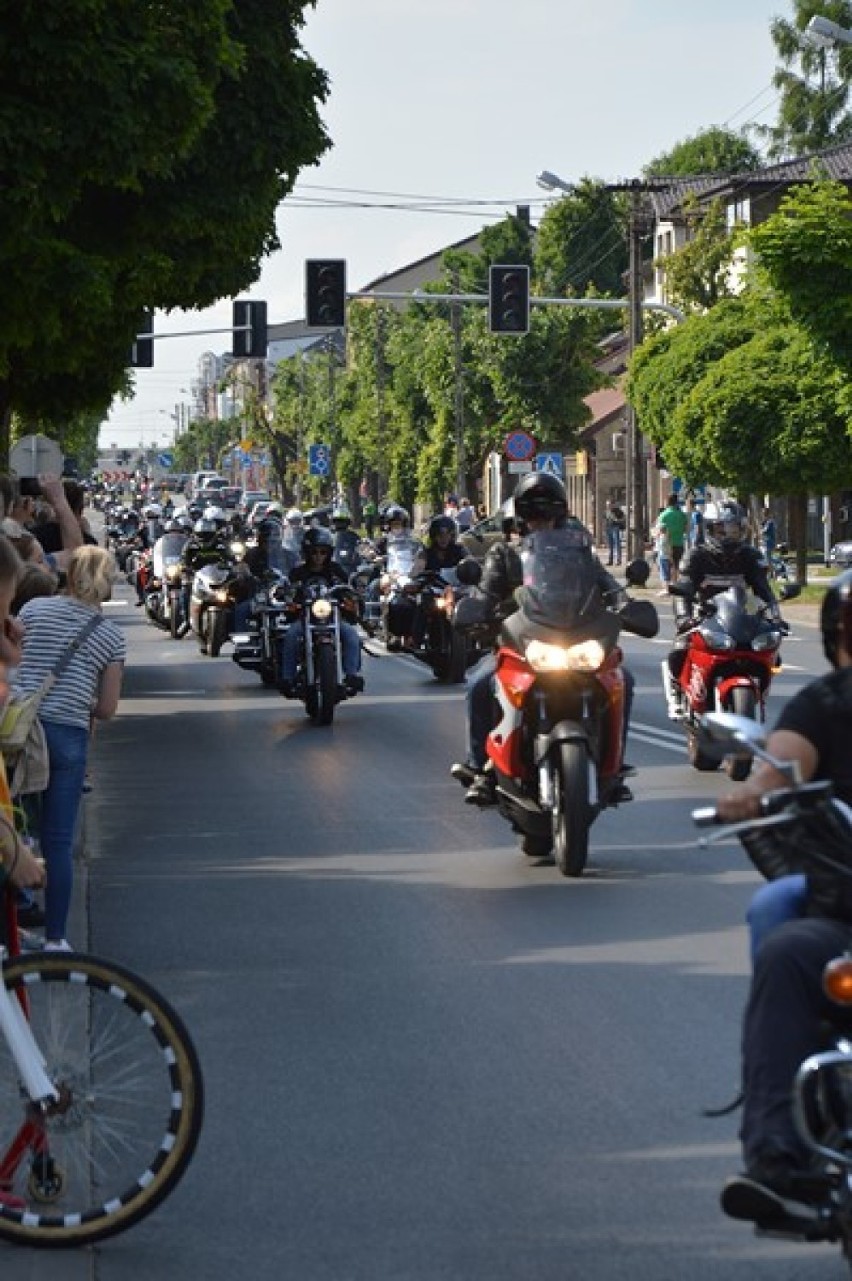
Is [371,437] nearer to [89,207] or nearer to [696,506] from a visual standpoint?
[696,506]

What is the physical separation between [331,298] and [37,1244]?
40058 millimetres

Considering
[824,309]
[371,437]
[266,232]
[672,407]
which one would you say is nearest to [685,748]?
[266,232]

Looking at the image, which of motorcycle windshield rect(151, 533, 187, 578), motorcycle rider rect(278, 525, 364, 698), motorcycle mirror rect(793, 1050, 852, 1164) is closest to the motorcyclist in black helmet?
motorcycle rider rect(278, 525, 364, 698)

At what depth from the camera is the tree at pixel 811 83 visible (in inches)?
3730

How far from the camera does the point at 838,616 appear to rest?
6031mm

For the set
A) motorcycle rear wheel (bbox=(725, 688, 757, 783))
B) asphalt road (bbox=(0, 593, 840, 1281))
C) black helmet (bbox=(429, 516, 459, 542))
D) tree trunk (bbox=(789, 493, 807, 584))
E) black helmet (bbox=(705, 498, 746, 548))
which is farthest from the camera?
tree trunk (bbox=(789, 493, 807, 584))

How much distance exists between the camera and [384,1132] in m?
7.82

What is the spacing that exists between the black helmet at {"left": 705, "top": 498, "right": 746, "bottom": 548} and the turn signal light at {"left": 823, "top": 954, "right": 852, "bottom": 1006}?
42.8 ft

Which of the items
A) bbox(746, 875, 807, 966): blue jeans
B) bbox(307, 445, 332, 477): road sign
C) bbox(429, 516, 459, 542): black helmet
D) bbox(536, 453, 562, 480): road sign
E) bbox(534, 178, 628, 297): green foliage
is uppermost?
bbox(534, 178, 628, 297): green foliage

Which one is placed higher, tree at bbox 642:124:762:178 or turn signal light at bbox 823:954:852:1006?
tree at bbox 642:124:762:178

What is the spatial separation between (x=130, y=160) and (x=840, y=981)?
57.7 feet

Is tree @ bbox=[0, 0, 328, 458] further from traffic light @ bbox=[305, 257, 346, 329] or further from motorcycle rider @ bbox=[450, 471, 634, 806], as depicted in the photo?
traffic light @ bbox=[305, 257, 346, 329]

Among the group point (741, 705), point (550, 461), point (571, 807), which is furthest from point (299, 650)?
point (550, 461)

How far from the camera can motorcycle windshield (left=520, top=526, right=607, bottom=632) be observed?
44.4 feet
